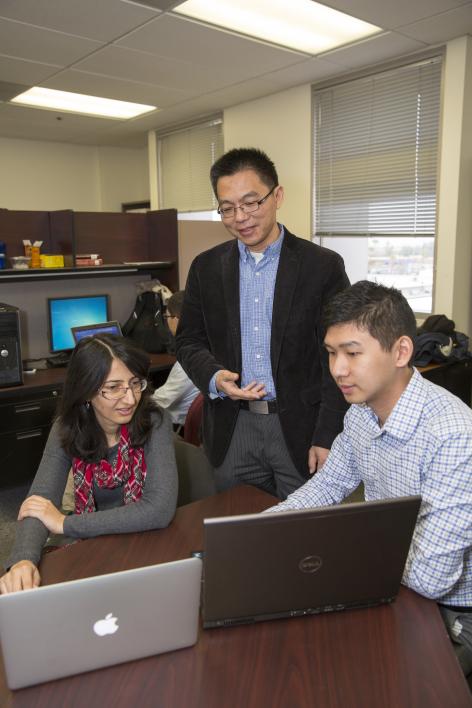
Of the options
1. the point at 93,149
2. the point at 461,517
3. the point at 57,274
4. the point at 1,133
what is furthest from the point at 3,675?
the point at 93,149

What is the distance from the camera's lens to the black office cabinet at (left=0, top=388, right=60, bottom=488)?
315 cm

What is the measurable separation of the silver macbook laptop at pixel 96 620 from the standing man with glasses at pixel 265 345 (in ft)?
2.67

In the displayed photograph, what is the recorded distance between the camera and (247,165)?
1700mm

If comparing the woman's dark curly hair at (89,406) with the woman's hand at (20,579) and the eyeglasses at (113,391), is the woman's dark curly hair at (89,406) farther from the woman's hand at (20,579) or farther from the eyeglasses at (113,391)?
the woman's hand at (20,579)

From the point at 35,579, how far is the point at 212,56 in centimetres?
390

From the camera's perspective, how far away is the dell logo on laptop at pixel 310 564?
0.95 meters

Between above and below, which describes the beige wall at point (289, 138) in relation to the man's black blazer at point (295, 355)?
above

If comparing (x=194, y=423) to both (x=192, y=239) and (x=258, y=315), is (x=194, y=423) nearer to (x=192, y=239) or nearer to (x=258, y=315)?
(x=258, y=315)

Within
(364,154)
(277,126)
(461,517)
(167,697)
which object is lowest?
(167,697)

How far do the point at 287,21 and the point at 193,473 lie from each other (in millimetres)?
3215

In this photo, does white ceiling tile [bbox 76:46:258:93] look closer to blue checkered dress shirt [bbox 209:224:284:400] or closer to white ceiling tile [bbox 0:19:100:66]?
white ceiling tile [bbox 0:19:100:66]

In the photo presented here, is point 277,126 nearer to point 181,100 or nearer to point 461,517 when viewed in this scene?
point 181,100

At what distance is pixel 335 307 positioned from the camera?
1284 mm

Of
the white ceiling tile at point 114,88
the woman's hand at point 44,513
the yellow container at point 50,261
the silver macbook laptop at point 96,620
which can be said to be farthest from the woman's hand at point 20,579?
the white ceiling tile at point 114,88
